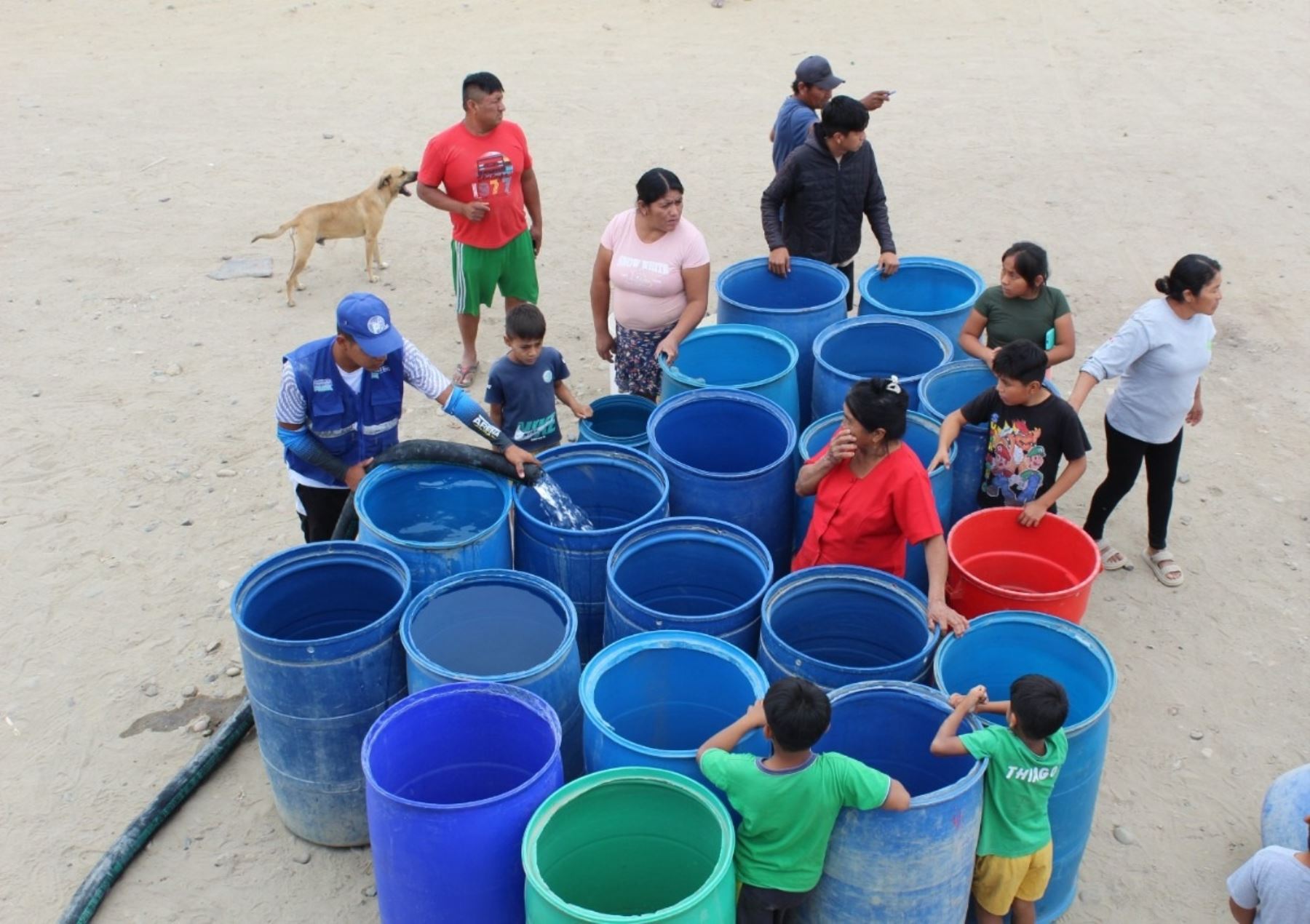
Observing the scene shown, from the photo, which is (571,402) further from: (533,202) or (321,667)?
(533,202)

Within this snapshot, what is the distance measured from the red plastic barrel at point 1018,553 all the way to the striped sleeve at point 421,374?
2054 millimetres

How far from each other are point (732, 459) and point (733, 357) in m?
0.60

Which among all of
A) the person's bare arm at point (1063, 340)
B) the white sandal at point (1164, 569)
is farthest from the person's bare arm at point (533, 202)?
the white sandal at point (1164, 569)

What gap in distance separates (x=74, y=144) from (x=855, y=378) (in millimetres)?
9076

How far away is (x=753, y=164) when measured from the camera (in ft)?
32.2

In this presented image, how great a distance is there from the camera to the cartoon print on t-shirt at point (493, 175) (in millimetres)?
6133

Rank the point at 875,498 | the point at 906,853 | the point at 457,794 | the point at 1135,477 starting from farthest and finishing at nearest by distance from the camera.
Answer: the point at 1135,477, the point at 875,498, the point at 457,794, the point at 906,853

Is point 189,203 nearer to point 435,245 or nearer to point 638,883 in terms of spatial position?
point 435,245

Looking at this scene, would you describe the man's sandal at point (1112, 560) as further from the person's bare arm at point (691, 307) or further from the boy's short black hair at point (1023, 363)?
the person's bare arm at point (691, 307)

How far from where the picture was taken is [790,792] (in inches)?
110

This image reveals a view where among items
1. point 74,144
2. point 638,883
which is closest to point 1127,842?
point 638,883

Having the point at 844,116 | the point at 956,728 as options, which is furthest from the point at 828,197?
the point at 956,728

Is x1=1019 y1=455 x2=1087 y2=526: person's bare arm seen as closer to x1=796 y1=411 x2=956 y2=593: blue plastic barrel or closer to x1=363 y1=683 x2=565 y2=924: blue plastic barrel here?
x1=796 y1=411 x2=956 y2=593: blue plastic barrel

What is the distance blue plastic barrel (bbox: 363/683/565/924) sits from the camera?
2.83m
